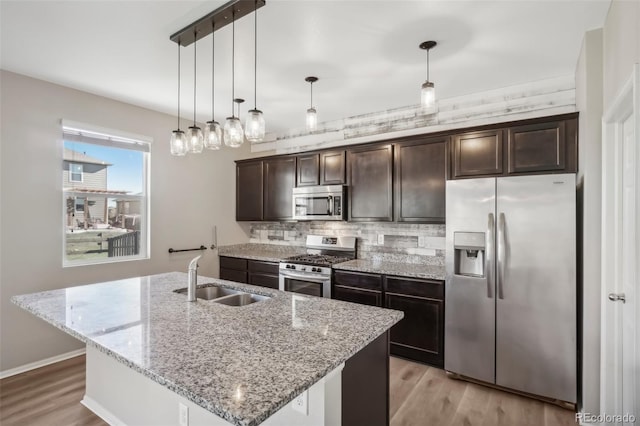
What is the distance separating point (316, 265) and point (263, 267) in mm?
867

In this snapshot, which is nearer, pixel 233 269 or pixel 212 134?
pixel 212 134

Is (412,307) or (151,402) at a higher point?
(412,307)

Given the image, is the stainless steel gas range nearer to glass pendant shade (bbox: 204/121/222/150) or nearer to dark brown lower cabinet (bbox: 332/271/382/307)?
dark brown lower cabinet (bbox: 332/271/382/307)

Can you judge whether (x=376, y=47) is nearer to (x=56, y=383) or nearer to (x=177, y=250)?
(x=177, y=250)

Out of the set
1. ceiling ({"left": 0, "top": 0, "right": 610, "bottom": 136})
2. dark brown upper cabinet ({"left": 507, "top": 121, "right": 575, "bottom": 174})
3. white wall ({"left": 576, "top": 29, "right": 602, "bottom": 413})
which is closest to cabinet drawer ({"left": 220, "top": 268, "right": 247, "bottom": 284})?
ceiling ({"left": 0, "top": 0, "right": 610, "bottom": 136})

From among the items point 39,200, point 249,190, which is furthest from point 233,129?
point 249,190

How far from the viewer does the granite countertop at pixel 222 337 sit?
3.43 ft

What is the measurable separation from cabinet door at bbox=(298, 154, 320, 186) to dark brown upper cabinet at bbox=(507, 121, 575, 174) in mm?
2143

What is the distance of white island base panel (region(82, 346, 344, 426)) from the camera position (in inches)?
53.5

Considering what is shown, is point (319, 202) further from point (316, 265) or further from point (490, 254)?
point (490, 254)

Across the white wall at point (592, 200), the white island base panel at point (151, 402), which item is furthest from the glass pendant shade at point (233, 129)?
the white wall at point (592, 200)

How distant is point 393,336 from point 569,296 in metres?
1.53

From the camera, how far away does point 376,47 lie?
250 cm

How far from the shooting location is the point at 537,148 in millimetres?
2715
